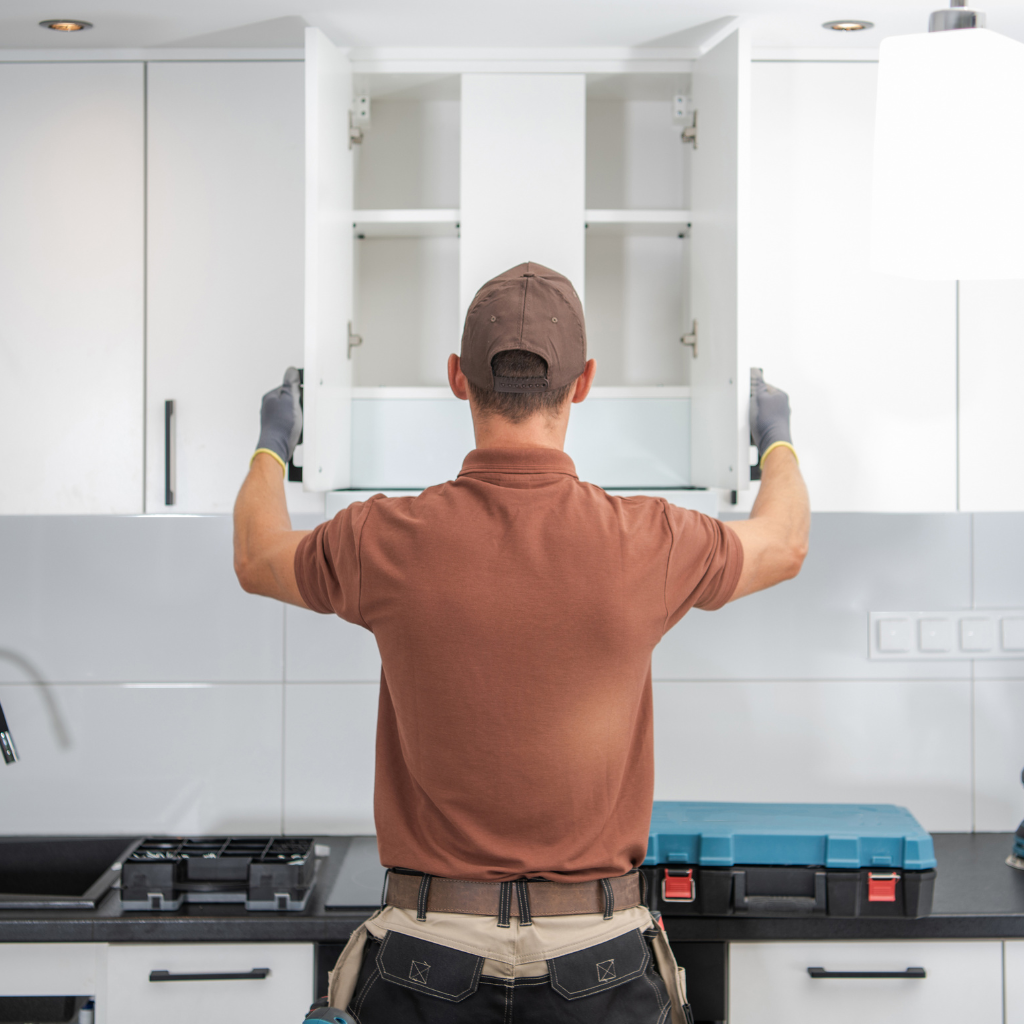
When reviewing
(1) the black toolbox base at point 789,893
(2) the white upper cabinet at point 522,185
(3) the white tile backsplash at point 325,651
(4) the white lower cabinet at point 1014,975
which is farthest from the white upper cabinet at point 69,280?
(4) the white lower cabinet at point 1014,975

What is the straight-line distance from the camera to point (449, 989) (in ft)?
3.63

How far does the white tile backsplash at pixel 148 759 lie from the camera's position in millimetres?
1979

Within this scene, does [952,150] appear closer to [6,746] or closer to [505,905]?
[505,905]

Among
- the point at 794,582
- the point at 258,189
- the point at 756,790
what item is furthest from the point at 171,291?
the point at 756,790

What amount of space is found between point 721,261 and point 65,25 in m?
1.10

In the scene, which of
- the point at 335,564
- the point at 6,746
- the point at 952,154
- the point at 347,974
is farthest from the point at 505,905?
the point at 6,746

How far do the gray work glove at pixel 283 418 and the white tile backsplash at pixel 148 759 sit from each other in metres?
0.69

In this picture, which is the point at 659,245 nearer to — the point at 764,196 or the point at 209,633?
the point at 764,196

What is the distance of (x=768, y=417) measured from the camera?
4.86 ft

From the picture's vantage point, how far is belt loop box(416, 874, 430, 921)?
3.74ft

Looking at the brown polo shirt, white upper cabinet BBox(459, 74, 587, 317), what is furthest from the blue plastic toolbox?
white upper cabinet BBox(459, 74, 587, 317)

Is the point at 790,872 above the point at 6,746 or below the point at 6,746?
below

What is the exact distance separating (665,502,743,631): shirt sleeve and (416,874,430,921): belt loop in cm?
41

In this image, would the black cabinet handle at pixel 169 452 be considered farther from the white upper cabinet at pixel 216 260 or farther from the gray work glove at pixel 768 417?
the gray work glove at pixel 768 417
